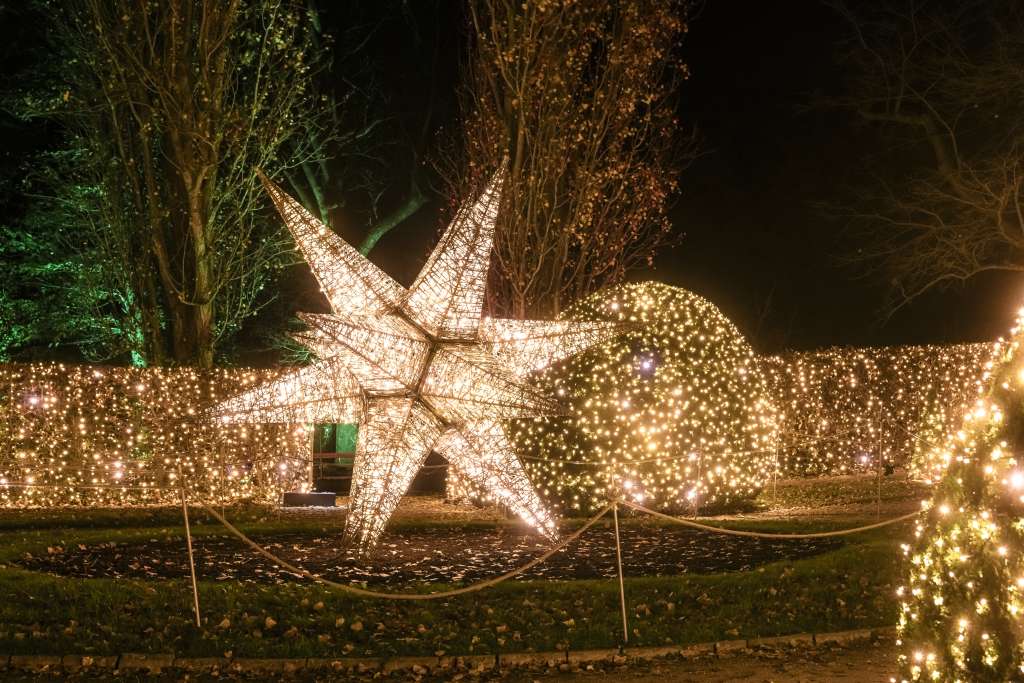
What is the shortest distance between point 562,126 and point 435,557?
383 inches

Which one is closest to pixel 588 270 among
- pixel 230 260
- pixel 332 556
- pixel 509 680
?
pixel 230 260

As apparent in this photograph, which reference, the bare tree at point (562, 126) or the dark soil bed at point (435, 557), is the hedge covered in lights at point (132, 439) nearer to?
the dark soil bed at point (435, 557)

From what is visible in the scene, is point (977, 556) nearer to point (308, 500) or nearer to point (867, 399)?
point (308, 500)

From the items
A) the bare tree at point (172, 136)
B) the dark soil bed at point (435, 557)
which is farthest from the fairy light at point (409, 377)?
the bare tree at point (172, 136)

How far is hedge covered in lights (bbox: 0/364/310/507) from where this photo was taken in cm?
1686

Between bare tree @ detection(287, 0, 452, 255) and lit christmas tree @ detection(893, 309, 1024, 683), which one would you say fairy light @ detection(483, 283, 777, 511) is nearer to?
lit christmas tree @ detection(893, 309, 1024, 683)

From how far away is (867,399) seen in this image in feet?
69.4

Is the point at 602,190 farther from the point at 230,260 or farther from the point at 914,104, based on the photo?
the point at 914,104

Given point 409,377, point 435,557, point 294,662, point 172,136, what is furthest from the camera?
point 172,136

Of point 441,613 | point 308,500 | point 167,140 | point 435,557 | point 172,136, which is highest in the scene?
point 167,140

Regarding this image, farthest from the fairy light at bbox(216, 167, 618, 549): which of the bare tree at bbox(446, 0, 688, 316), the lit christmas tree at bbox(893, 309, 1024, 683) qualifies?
the bare tree at bbox(446, 0, 688, 316)

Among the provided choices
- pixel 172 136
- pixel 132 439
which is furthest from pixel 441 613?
pixel 172 136

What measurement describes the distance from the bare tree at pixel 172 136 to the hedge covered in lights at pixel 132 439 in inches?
56.2

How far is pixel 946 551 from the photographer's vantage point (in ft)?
16.7
